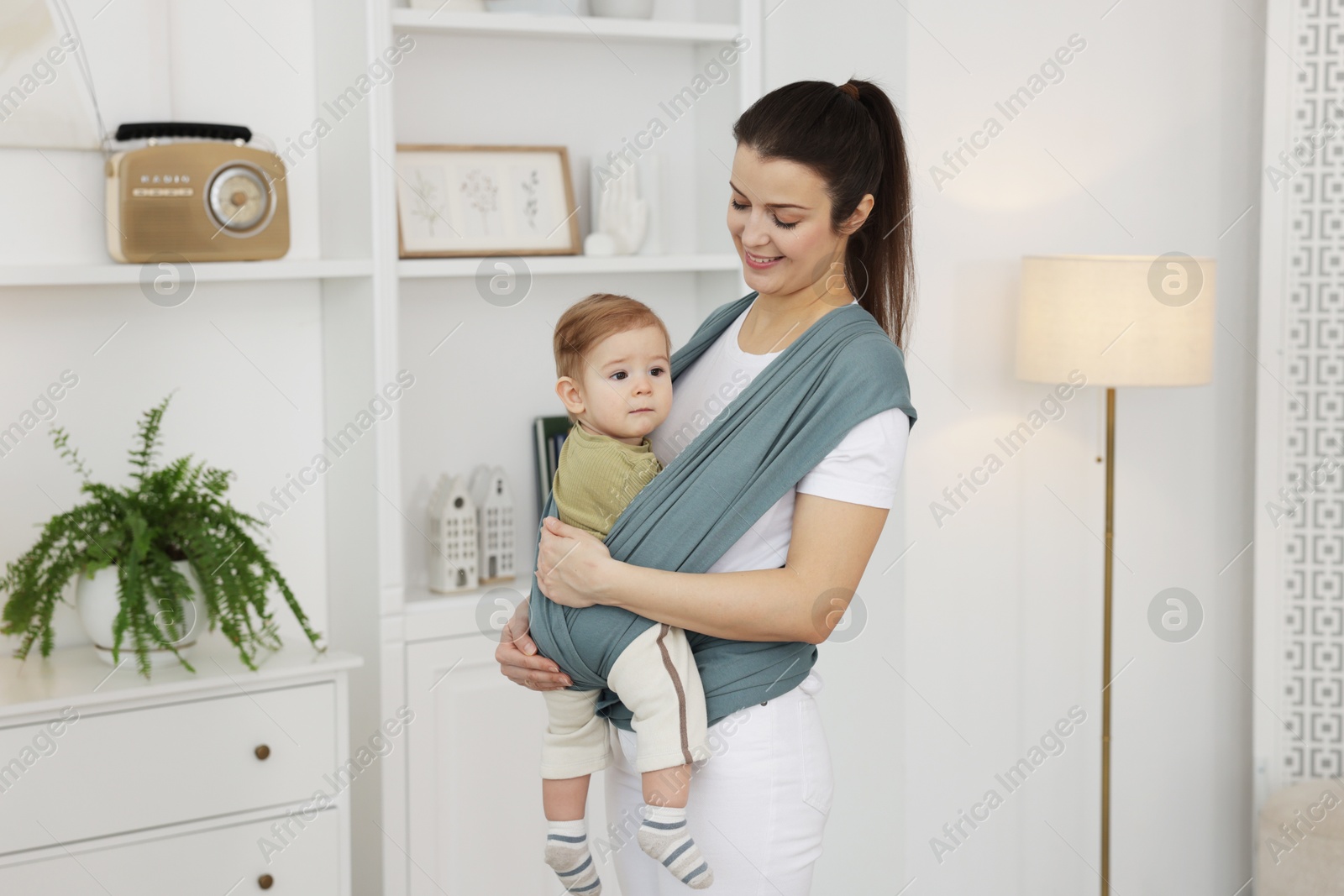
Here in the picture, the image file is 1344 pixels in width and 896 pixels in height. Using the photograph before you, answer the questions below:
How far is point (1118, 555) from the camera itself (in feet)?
8.34

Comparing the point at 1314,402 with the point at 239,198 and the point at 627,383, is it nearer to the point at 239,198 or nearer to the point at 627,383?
the point at 627,383

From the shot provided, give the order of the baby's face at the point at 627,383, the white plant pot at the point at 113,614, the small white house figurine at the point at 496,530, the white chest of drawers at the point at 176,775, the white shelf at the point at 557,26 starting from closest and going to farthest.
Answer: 1. the baby's face at the point at 627,383
2. the white chest of drawers at the point at 176,775
3. the white plant pot at the point at 113,614
4. the white shelf at the point at 557,26
5. the small white house figurine at the point at 496,530

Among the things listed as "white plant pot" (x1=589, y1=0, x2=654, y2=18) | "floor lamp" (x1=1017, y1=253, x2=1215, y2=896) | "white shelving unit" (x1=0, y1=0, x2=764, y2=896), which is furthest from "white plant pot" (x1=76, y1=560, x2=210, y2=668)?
"floor lamp" (x1=1017, y1=253, x2=1215, y2=896)

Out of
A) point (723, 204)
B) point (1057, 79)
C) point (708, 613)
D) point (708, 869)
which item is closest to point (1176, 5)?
point (1057, 79)

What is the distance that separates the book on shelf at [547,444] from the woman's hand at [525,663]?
3.78 feet

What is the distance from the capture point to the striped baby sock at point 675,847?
133cm

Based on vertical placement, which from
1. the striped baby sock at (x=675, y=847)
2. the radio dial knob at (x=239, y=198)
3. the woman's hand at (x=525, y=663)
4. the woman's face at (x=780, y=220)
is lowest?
the striped baby sock at (x=675, y=847)

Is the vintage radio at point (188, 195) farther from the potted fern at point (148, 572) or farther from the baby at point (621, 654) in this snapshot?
the baby at point (621, 654)

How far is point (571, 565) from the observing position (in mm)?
1350

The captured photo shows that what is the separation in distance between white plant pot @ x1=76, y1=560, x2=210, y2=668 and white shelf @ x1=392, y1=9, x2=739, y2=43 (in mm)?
1096

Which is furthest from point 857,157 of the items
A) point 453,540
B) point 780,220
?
point 453,540

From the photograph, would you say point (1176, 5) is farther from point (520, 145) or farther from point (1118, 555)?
point (520, 145)

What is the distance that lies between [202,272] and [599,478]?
1.12 m

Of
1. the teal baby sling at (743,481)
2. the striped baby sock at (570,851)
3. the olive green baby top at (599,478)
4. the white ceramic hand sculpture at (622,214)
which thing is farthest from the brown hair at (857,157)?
the white ceramic hand sculpture at (622,214)
